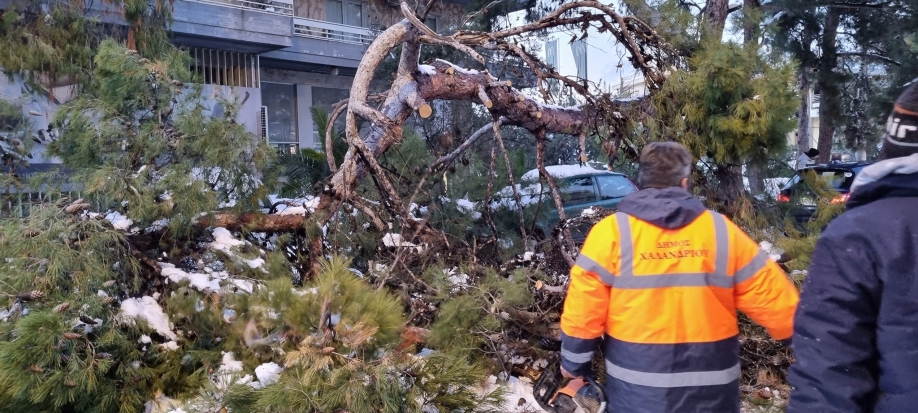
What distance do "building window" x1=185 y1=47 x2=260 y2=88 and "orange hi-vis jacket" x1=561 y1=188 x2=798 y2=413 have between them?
1308 centimetres

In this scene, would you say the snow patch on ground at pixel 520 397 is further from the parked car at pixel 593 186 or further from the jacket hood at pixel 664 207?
the parked car at pixel 593 186

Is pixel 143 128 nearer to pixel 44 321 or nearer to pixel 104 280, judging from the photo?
pixel 104 280

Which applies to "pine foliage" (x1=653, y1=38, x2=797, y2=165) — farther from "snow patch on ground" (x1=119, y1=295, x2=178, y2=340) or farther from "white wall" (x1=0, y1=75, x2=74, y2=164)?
"white wall" (x1=0, y1=75, x2=74, y2=164)

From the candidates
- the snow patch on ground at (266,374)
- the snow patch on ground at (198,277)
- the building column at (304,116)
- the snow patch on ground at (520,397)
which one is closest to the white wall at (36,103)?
the snow patch on ground at (198,277)

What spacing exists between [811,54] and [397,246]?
1232 cm

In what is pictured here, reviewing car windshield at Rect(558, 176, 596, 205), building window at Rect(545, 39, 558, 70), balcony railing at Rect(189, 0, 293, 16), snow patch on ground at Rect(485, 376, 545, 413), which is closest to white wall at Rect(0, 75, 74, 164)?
snow patch on ground at Rect(485, 376, 545, 413)

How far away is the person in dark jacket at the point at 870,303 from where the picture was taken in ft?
4.83

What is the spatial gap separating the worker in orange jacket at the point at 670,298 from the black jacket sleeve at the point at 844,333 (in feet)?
2.05

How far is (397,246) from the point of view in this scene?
13.8ft

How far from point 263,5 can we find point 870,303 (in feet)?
44.8

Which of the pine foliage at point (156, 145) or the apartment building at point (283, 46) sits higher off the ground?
the apartment building at point (283, 46)

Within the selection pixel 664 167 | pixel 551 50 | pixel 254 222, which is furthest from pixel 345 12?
pixel 664 167

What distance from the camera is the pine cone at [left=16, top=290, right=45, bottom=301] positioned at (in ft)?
10.7

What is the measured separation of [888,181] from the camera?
157 centimetres
